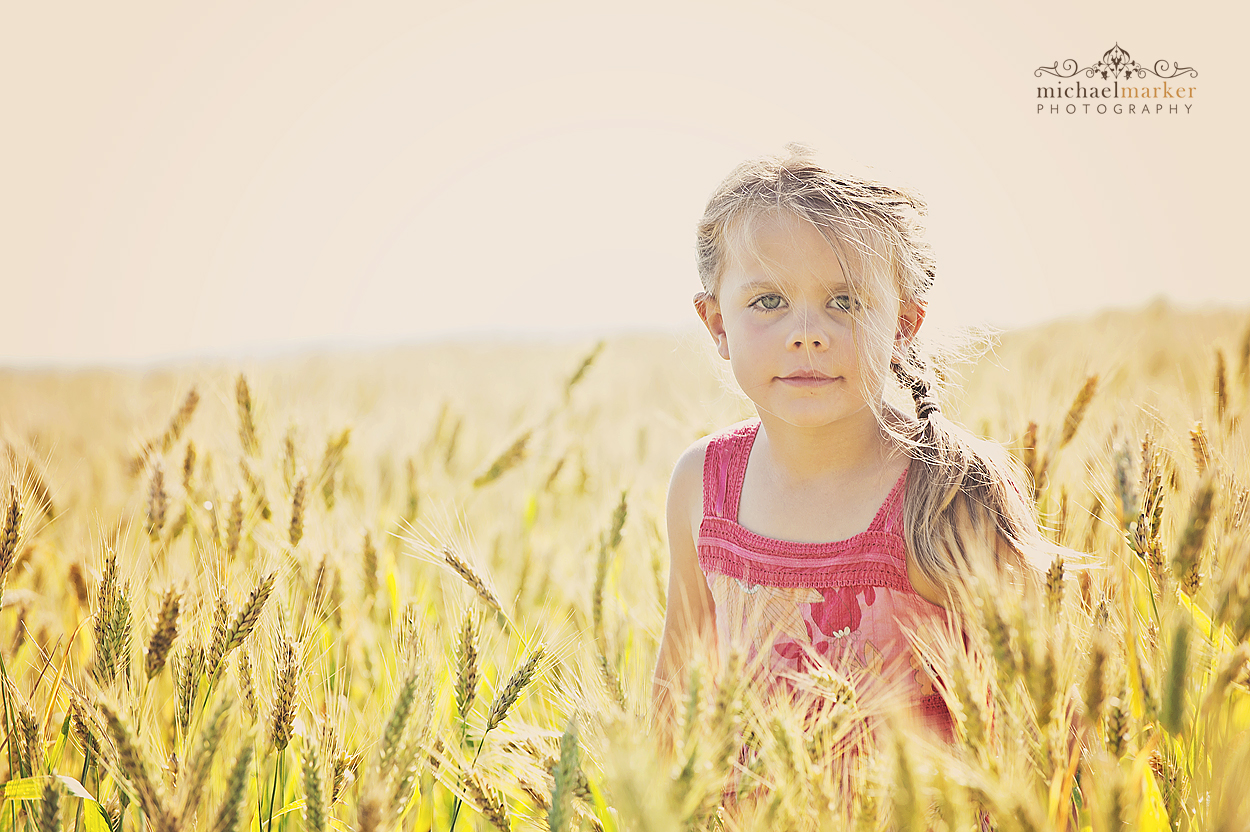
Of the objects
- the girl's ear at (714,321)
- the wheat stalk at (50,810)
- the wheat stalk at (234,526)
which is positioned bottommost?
the wheat stalk at (50,810)

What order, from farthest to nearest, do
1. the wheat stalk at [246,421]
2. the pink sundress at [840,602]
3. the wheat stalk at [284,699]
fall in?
the wheat stalk at [246,421], the pink sundress at [840,602], the wheat stalk at [284,699]

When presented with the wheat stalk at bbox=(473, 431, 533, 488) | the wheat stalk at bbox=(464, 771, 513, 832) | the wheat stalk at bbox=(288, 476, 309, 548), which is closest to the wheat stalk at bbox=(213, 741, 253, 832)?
the wheat stalk at bbox=(464, 771, 513, 832)

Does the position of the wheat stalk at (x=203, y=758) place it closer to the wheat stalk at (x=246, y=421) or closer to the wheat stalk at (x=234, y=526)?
the wheat stalk at (x=234, y=526)

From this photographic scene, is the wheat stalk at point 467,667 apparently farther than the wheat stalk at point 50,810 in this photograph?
Yes

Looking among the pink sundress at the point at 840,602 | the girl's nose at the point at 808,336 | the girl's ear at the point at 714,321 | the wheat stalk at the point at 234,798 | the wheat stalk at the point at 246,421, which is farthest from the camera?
the wheat stalk at the point at 246,421

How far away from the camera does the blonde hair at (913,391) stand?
1312mm

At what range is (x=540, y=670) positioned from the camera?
1.13m

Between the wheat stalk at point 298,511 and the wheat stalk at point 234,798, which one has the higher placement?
the wheat stalk at point 298,511

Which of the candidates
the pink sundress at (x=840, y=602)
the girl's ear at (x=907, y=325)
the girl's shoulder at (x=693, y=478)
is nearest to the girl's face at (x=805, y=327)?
the girl's ear at (x=907, y=325)

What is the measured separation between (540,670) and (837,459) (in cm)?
71

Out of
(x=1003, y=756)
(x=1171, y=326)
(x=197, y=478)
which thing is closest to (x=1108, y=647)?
(x=1003, y=756)

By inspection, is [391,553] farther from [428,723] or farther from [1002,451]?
[1002,451]

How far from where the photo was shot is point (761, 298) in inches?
53.8

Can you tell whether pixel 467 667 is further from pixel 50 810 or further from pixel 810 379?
pixel 810 379
